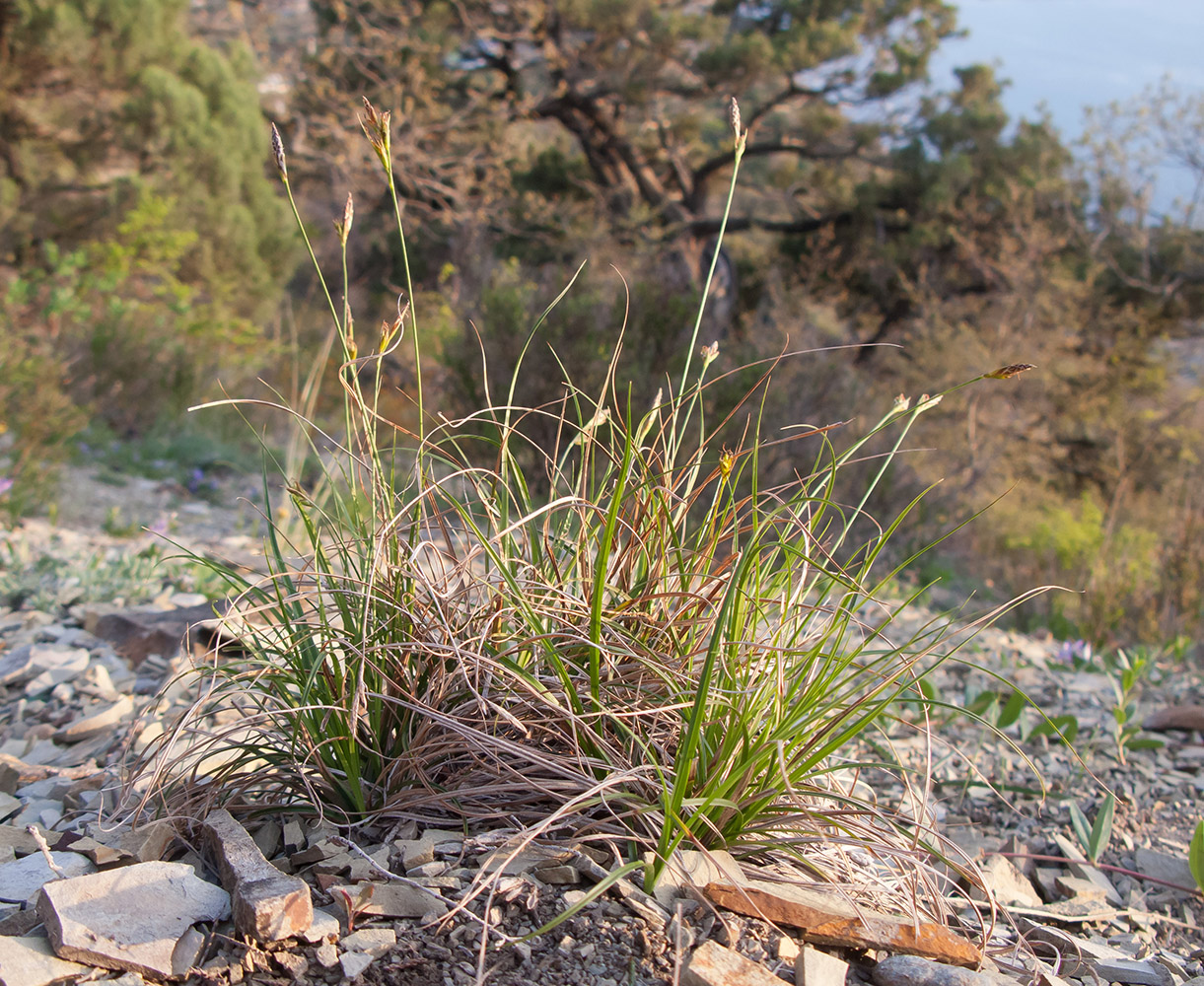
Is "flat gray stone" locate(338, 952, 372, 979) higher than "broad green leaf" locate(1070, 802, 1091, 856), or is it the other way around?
"flat gray stone" locate(338, 952, 372, 979)

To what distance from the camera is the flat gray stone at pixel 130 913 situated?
1010 mm

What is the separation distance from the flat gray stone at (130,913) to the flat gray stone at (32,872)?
0.11 metres

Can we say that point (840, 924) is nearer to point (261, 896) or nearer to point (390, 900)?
point (390, 900)

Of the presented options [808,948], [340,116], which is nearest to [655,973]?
[808,948]

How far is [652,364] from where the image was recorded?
19.6 feet

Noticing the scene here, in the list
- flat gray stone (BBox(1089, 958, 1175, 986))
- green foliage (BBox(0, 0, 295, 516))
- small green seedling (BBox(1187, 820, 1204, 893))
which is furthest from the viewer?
green foliage (BBox(0, 0, 295, 516))

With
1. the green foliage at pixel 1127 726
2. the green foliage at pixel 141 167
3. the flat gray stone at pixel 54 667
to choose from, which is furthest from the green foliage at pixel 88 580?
the green foliage at pixel 141 167

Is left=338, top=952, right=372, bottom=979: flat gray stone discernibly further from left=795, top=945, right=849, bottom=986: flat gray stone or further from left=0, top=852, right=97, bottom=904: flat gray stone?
left=795, top=945, right=849, bottom=986: flat gray stone

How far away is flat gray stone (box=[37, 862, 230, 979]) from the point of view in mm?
1010

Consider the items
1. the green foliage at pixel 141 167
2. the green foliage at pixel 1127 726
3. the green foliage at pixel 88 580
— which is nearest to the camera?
the green foliage at pixel 1127 726

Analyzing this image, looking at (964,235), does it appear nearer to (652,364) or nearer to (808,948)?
(652,364)

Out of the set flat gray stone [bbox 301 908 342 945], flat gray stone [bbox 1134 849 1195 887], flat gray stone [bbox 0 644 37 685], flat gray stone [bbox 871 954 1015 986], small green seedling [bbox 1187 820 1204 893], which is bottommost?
flat gray stone [bbox 0 644 37 685]

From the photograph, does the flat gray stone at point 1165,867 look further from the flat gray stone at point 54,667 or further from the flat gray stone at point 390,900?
the flat gray stone at point 54,667

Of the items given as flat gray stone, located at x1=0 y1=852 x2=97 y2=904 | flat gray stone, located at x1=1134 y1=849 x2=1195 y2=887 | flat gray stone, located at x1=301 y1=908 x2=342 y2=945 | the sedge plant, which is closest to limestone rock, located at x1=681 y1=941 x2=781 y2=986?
the sedge plant
